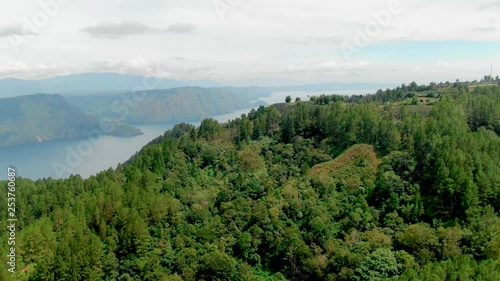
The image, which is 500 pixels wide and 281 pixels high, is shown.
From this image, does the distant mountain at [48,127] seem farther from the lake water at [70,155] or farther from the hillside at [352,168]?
the hillside at [352,168]

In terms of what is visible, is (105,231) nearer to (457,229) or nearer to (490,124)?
(457,229)

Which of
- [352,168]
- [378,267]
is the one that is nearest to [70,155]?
[352,168]

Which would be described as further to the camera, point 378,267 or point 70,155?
point 70,155

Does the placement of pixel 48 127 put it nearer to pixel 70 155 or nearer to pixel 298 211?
pixel 70 155

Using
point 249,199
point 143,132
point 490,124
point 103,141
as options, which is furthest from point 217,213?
point 143,132

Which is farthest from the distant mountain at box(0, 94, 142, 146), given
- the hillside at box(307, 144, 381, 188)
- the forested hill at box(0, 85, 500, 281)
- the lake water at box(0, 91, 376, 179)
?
the hillside at box(307, 144, 381, 188)

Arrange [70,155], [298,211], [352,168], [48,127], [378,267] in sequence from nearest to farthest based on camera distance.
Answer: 1. [378,267]
2. [298,211]
3. [352,168]
4. [70,155]
5. [48,127]
